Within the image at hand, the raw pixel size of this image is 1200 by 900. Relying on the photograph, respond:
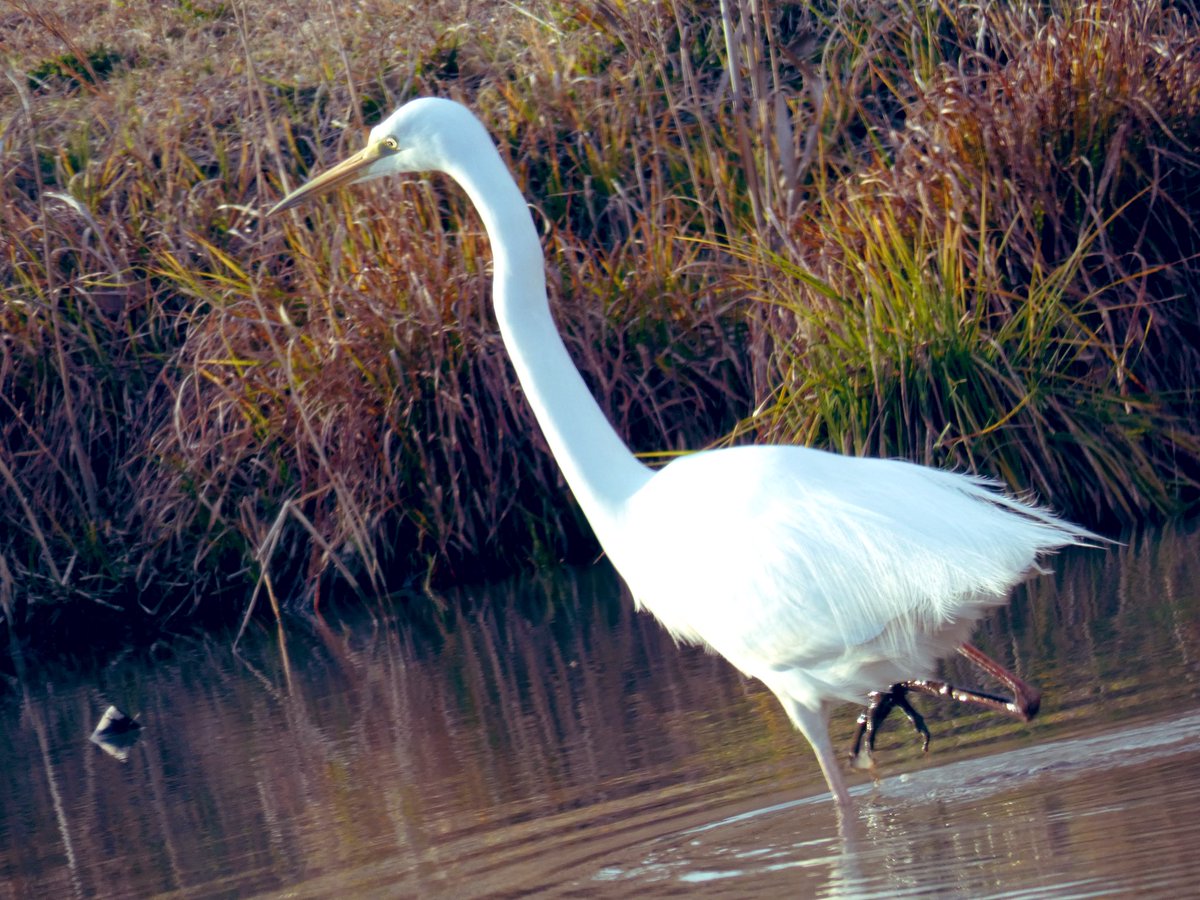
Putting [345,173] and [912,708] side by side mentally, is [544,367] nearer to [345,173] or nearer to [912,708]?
[345,173]

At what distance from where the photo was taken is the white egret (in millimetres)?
3518

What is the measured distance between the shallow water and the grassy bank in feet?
3.22

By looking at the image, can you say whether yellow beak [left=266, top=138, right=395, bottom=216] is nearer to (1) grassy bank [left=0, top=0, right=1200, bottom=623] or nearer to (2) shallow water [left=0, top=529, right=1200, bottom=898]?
(2) shallow water [left=0, top=529, right=1200, bottom=898]

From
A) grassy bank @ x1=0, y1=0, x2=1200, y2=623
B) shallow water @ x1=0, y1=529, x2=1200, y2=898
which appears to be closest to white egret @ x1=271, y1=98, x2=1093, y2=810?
shallow water @ x1=0, y1=529, x2=1200, y2=898

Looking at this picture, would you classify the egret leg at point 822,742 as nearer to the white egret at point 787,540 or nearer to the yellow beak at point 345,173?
the white egret at point 787,540

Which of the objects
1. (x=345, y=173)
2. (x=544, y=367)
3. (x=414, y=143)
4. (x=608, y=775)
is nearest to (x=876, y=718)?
(x=608, y=775)

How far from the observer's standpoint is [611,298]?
754cm

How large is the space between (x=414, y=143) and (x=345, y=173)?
33 cm

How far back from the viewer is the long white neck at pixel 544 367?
13.0 ft

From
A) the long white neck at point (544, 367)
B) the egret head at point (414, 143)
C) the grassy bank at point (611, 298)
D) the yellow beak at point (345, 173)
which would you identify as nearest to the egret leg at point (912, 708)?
the long white neck at point (544, 367)

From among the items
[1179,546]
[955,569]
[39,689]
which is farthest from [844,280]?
[39,689]

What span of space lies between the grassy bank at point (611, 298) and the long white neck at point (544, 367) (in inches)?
97.1

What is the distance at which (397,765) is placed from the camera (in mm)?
4578

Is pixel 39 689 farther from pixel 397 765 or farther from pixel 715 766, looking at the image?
pixel 715 766
